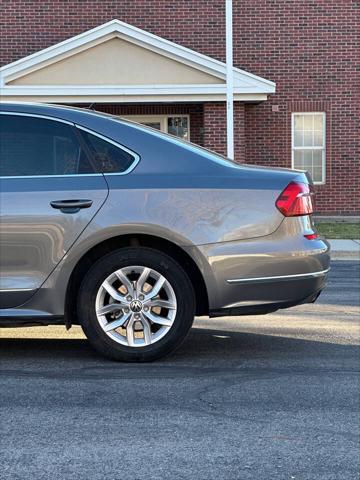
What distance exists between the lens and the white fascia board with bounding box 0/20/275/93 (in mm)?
14867

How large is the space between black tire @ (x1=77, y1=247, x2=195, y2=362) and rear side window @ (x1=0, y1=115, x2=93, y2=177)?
0.70 metres

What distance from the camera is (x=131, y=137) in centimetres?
494

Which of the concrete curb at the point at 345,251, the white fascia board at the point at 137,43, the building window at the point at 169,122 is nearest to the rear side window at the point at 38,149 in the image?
the concrete curb at the point at 345,251

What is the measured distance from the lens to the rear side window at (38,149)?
4.85 metres

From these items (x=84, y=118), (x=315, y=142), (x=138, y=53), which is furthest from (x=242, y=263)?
(x=315, y=142)

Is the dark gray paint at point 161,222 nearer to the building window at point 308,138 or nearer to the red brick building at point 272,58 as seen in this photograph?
the red brick building at point 272,58

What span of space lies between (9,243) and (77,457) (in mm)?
1849

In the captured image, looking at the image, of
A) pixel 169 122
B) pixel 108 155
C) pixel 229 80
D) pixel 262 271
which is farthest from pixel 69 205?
pixel 169 122

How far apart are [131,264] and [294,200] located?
4.18 feet

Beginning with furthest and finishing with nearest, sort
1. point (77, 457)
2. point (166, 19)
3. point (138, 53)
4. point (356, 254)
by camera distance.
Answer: point (166, 19) < point (138, 53) < point (356, 254) < point (77, 457)

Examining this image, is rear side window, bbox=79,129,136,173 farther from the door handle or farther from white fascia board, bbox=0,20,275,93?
white fascia board, bbox=0,20,275,93

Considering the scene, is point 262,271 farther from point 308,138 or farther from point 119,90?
point 308,138

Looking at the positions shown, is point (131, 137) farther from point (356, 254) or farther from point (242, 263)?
point (356, 254)

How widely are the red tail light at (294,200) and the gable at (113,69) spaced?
1070 cm
